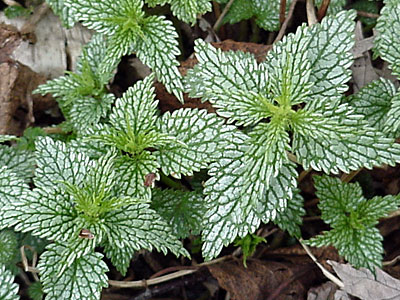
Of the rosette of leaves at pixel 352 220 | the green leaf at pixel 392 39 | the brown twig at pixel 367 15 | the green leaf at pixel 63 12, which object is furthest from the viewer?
the brown twig at pixel 367 15

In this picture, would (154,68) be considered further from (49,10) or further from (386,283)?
(386,283)

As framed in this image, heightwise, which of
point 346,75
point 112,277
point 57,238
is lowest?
point 112,277

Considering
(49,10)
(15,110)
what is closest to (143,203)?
(15,110)

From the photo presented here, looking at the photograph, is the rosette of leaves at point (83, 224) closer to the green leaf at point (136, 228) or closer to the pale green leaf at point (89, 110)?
the green leaf at point (136, 228)

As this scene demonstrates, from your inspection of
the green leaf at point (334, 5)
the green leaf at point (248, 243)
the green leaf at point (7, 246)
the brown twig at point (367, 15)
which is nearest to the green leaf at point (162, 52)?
the green leaf at point (248, 243)

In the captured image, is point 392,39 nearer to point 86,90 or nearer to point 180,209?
point 180,209

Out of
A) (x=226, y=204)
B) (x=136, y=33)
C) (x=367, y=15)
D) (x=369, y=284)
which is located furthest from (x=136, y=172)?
(x=367, y=15)

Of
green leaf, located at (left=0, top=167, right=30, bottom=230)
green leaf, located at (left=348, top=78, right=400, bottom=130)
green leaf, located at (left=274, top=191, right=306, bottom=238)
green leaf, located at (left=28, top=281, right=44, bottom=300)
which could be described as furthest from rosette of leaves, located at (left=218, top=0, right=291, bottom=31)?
green leaf, located at (left=28, top=281, right=44, bottom=300)
